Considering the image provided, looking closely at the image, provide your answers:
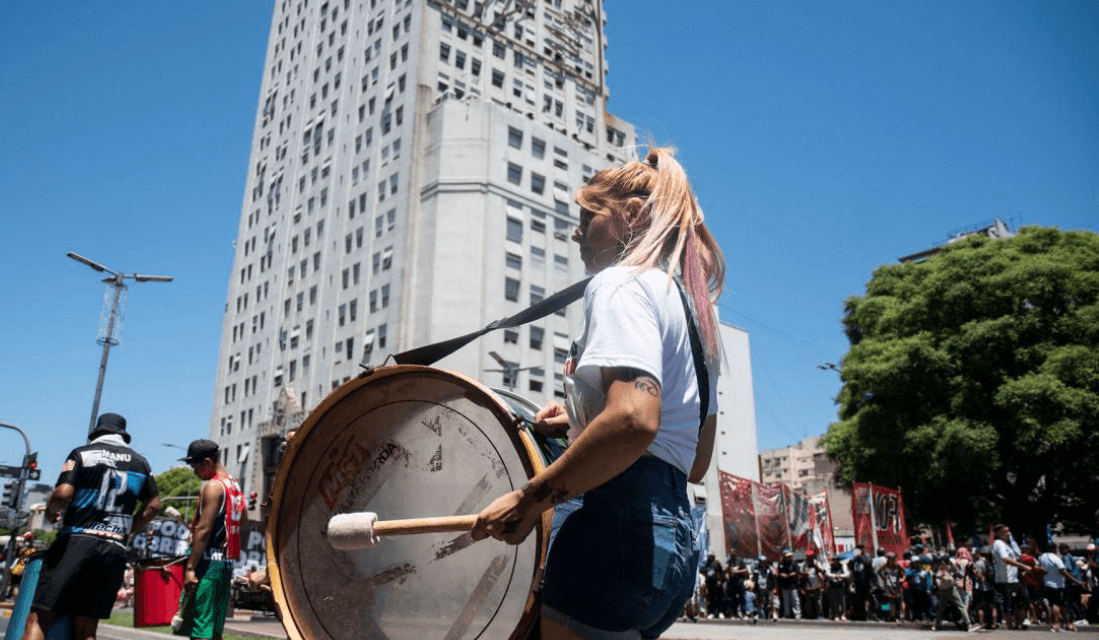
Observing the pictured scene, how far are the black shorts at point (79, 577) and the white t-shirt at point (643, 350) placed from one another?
411 centimetres

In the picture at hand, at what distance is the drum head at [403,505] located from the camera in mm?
2006

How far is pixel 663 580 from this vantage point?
1.76m

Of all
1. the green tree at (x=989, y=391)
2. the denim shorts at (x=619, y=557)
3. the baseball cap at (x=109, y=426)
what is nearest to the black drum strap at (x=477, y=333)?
the denim shorts at (x=619, y=557)

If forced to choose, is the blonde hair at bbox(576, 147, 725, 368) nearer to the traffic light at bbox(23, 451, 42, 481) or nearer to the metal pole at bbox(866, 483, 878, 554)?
the metal pole at bbox(866, 483, 878, 554)

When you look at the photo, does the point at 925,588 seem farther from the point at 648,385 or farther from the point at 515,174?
the point at 515,174

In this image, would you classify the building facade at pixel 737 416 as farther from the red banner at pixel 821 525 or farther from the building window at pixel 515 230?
the red banner at pixel 821 525

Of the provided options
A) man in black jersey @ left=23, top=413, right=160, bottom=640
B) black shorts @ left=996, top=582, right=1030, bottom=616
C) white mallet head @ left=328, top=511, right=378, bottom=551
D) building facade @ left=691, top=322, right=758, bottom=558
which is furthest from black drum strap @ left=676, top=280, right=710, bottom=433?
building facade @ left=691, top=322, right=758, bottom=558

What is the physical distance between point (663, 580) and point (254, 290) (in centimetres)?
5889

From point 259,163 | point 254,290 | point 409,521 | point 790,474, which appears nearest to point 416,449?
point 409,521

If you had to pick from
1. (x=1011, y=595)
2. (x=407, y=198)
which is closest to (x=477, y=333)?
(x=1011, y=595)

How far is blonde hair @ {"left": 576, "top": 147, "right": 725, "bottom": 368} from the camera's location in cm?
208

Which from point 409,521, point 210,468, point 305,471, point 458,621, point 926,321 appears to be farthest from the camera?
point 926,321

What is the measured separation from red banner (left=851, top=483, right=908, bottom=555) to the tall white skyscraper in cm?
2165

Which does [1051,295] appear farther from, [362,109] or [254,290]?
[254,290]
